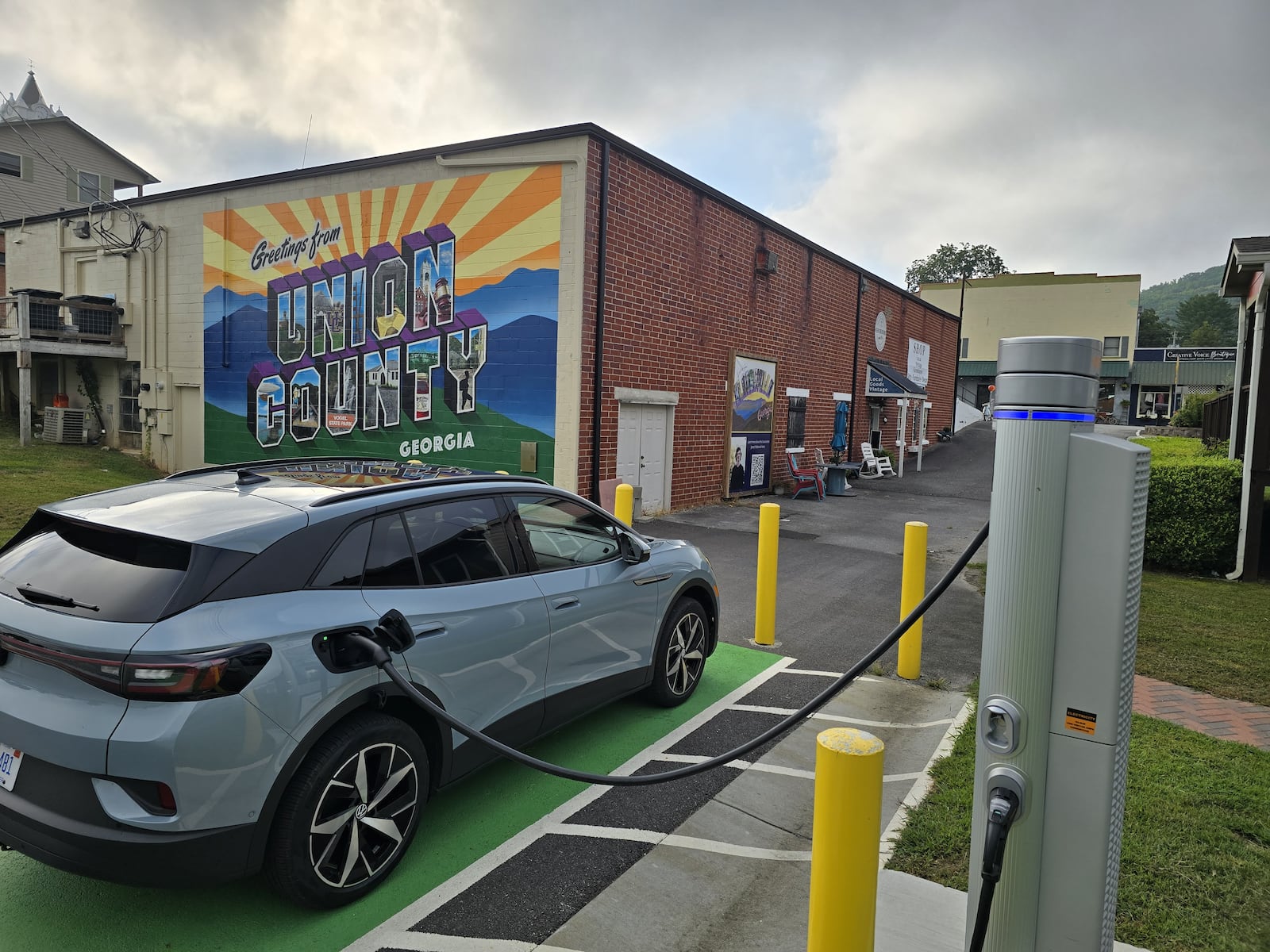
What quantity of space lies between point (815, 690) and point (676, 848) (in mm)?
2495

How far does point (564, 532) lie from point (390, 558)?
1.44 m

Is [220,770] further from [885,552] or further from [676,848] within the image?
[885,552]

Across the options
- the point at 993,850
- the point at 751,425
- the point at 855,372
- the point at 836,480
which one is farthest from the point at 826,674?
the point at 855,372

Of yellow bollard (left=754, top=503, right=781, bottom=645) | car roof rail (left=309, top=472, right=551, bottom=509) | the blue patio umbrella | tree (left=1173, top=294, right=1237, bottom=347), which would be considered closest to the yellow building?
the blue patio umbrella

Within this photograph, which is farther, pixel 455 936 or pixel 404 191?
pixel 404 191

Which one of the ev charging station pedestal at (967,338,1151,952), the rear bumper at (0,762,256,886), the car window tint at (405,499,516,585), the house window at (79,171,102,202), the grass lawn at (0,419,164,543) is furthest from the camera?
the house window at (79,171,102,202)

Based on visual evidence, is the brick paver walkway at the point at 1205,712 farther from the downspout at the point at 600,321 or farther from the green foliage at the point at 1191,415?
the green foliage at the point at 1191,415

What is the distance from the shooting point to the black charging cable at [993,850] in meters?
2.14

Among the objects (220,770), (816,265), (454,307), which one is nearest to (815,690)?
(220,770)

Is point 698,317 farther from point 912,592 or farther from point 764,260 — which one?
point 912,592

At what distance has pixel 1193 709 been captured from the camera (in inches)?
225

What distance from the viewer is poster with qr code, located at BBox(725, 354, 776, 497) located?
57.9ft

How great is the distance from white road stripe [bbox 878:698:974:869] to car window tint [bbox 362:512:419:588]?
221 cm

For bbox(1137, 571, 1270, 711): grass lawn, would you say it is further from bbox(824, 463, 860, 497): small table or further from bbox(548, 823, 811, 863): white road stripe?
bbox(824, 463, 860, 497): small table
